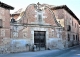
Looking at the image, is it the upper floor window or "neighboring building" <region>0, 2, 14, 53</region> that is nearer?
"neighboring building" <region>0, 2, 14, 53</region>

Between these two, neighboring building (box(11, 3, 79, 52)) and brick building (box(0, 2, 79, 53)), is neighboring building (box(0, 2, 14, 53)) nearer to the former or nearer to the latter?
brick building (box(0, 2, 79, 53))

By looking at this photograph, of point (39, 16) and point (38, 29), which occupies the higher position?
point (39, 16)

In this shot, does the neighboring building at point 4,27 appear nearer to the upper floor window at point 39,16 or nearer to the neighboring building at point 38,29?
the neighboring building at point 38,29

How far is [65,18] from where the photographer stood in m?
23.5

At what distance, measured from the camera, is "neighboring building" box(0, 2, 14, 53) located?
1534 cm

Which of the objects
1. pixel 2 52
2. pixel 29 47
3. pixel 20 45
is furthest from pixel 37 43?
pixel 2 52

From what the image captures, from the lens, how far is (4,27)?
1577 cm

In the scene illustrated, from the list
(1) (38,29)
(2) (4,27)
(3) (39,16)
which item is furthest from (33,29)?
(2) (4,27)

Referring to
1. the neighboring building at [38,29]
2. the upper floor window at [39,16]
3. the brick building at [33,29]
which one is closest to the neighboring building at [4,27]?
the brick building at [33,29]

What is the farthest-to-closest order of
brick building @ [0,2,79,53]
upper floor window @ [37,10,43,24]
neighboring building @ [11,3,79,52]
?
upper floor window @ [37,10,43,24]
neighboring building @ [11,3,79,52]
brick building @ [0,2,79,53]

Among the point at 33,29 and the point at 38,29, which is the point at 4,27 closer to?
the point at 33,29

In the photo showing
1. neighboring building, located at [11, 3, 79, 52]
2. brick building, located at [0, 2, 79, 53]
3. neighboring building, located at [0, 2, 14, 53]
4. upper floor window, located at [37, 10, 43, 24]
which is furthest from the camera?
upper floor window, located at [37, 10, 43, 24]

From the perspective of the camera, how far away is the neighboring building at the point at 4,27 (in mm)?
15336

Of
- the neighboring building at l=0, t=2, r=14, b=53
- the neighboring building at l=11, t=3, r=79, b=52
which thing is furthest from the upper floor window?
the neighboring building at l=0, t=2, r=14, b=53
